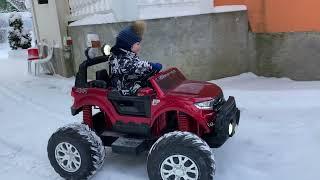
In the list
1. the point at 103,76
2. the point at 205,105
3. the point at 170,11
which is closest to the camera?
the point at 205,105

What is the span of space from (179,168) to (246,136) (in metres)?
1.44

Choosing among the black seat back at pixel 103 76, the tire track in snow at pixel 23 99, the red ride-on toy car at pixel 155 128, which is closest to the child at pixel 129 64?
the red ride-on toy car at pixel 155 128

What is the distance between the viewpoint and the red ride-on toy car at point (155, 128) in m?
3.62

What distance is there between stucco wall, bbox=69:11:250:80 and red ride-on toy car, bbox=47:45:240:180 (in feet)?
9.46

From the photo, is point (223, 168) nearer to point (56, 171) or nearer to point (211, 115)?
point (211, 115)

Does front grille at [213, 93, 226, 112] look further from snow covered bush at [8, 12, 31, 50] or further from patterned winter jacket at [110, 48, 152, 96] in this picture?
snow covered bush at [8, 12, 31, 50]

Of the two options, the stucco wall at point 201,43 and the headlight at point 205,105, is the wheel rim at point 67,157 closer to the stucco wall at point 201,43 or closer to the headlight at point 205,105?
the headlight at point 205,105

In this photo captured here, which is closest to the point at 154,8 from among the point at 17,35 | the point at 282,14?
the point at 282,14

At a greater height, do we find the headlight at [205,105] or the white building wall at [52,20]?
the white building wall at [52,20]

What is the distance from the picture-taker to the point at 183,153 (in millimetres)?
3578

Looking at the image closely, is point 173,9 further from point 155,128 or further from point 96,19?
point 155,128

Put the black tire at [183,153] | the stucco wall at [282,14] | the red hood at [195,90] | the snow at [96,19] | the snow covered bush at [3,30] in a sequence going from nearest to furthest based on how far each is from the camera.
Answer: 1. the black tire at [183,153]
2. the red hood at [195,90]
3. the stucco wall at [282,14]
4. the snow at [96,19]
5. the snow covered bush at [3,30]

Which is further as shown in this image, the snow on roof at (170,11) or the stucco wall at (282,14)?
the snow on roof at (170,11)

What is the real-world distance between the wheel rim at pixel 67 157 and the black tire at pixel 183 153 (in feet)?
2.59
